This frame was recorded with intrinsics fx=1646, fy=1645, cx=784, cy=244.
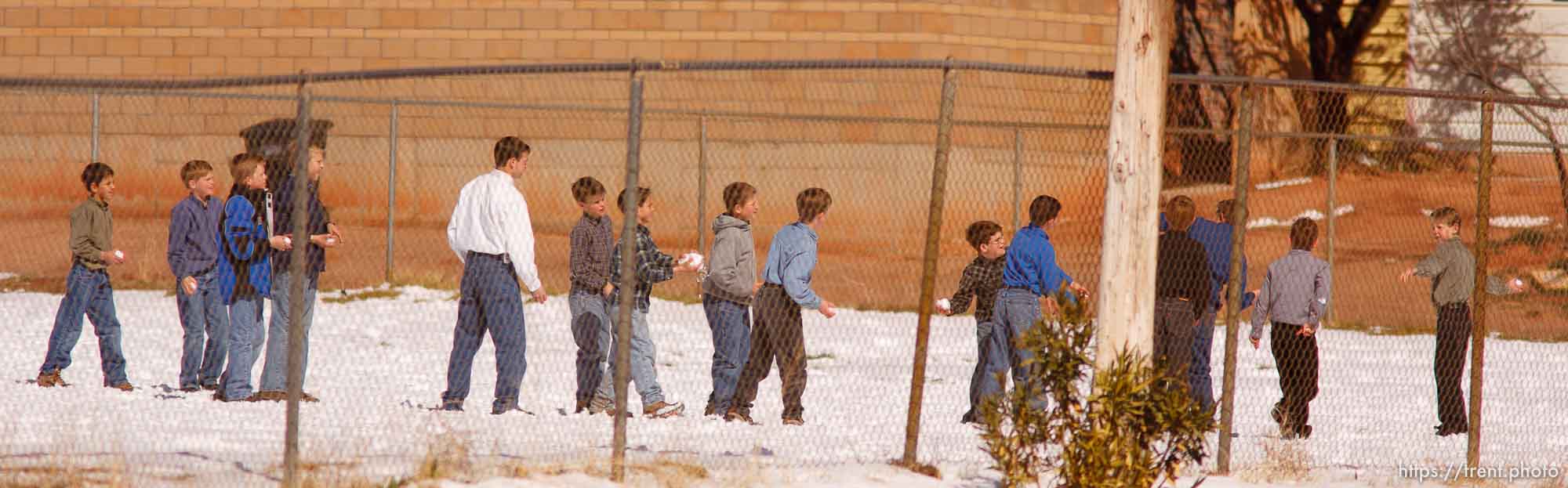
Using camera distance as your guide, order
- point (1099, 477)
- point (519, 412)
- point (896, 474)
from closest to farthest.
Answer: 1. point (1099, 477)
2. point (896, 474)
3. point (519, 412)

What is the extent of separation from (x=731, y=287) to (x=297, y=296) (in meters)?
2.41

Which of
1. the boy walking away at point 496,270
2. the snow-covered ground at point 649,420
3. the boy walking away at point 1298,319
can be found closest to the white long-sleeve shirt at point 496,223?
the boy walking away at point 496,270

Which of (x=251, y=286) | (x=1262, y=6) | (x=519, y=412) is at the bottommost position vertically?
(x=519, y=412)

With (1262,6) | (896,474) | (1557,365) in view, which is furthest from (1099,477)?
(1262,6)

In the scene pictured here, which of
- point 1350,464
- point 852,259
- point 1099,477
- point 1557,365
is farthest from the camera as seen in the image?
point 852,259

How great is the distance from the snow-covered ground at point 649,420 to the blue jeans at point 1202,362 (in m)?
0.31

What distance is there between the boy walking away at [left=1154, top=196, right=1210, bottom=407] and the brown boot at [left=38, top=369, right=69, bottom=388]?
18.7 feet

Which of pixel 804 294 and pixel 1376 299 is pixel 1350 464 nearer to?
pixel 804 294

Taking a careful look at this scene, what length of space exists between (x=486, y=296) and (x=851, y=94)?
11637mm

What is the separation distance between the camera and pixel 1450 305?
8.62m

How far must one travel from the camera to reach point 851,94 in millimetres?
18922

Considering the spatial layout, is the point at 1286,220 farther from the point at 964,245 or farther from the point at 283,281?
the point at 283,281

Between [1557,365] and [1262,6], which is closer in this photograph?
[1557,365]

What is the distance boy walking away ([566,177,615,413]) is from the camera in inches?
317
